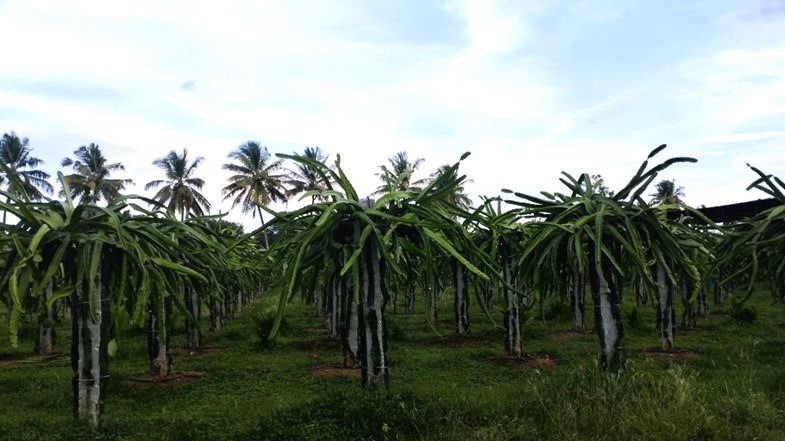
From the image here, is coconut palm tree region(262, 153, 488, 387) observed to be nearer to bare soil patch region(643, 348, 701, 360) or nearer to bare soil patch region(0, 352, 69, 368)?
bare soil patch region(643, 348, 701, 360)

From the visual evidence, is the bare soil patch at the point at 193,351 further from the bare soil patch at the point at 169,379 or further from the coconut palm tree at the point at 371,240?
the coconut palm tree at the point at 371,240

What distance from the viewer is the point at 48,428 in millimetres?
6590

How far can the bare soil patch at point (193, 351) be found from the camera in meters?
15.4

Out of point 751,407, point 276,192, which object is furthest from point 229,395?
point 276,192

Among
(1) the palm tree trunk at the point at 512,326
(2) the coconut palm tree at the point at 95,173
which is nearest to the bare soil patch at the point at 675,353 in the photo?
(1) the palm tree trunk at the point at 512,326

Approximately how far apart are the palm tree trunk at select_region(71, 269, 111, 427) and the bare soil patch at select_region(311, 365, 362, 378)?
17.2ft

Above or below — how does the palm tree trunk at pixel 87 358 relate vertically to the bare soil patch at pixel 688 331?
above

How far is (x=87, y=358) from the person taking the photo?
6738mm

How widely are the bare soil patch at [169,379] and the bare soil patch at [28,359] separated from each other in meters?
4.10

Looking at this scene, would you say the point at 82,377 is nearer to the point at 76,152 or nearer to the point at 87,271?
the point at 87,271

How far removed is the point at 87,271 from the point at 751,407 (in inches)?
289

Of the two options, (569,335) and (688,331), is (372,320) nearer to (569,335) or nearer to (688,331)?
(569,335)

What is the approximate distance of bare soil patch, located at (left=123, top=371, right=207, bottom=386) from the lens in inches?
438

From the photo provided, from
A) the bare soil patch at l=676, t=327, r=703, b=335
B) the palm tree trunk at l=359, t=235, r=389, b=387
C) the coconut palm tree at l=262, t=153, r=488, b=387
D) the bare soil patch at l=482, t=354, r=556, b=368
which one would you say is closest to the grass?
the bare soil patch at l=482, t=354, r=556, b=368
